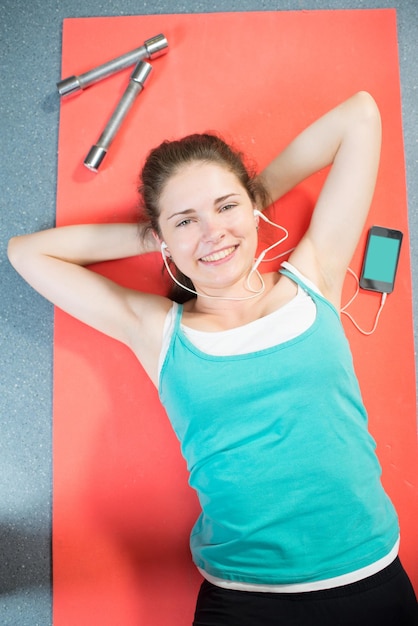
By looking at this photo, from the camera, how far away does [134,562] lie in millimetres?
1273

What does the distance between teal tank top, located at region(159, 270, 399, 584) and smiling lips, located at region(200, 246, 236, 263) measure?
19 centimetres

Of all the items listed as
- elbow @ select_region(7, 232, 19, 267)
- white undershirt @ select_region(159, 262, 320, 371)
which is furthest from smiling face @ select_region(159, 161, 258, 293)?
elbow @ select_region(7, 232, 19, 267)

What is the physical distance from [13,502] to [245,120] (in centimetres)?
115

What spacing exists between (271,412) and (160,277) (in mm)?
501

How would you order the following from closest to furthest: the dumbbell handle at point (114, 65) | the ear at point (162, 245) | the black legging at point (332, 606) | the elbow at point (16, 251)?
the black legging at point (332, 606), the ear at point (162, 245), the elbow at point (16, 251), the dumbbell handle at point (114, 65)

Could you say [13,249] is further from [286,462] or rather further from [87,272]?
[286,462]

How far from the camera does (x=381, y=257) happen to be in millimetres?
1326

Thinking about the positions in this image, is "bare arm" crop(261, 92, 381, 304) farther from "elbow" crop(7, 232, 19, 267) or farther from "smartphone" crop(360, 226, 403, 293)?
"elbow" crop(7, 232, 19, 267)

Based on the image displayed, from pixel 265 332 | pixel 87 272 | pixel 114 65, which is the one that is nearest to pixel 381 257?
pixel 265 332

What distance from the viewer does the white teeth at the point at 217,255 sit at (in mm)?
1037

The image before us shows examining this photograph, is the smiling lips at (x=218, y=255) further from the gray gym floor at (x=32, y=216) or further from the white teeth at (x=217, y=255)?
the gray gym floor at (x=32, y=216)

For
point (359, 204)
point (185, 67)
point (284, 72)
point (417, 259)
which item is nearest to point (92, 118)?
point (185, 67)

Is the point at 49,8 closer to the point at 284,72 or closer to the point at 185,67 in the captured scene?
the point at 185,67

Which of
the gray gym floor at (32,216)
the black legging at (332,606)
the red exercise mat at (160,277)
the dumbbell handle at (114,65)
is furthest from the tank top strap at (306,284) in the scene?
the dumbbell handle at (114,65)
